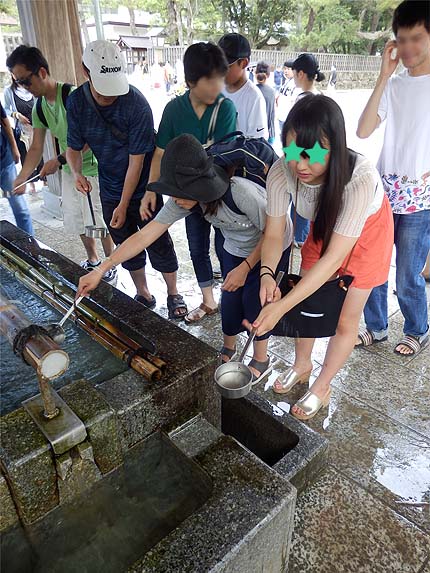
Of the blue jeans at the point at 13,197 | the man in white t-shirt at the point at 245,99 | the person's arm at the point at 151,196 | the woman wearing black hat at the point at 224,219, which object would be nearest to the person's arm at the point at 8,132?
the blue jeans at the point at 13,197

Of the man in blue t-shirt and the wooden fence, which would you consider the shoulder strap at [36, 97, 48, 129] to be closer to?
the man in blue t-shirt

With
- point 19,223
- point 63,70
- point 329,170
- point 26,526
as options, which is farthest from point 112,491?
point 63,70

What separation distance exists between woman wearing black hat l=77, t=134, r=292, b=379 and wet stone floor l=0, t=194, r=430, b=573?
551 mm

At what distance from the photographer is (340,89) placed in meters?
10.9

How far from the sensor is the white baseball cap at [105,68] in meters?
2.52

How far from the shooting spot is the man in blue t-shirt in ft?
8.40

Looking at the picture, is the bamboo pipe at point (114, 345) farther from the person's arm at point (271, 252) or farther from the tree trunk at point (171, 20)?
the tree trunk at point (171, 20)

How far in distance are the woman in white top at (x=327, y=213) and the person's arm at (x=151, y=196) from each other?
119cm

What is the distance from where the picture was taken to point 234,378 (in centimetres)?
173

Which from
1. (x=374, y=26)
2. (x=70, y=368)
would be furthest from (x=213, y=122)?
(x=374, y=26)

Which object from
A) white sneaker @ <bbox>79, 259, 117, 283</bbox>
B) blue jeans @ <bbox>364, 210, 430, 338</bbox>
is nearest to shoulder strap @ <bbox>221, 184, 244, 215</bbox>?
blue jeans @ <bbox>364, 210, 430, 338</bbox>

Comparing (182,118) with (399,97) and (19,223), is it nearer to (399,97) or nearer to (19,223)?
(399,97)

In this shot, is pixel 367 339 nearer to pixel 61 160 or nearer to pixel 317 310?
pixel 317 310

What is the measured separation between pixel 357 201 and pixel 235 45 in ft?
7.00
